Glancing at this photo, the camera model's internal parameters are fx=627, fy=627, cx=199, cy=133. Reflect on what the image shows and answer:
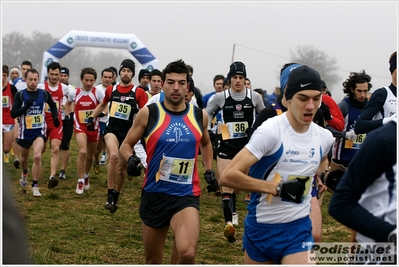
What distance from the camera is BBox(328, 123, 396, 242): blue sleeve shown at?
2650mm

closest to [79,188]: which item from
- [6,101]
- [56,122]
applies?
[56,122]

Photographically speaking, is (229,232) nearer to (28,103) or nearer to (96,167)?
(28,103)

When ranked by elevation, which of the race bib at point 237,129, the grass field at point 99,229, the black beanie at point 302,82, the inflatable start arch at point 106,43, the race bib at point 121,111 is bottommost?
the grass field at point 99,229

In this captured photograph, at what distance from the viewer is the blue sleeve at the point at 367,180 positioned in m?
2.65

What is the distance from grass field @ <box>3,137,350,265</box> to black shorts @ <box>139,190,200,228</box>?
41.0 inches

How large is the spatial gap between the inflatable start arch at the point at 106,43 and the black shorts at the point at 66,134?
15612 millimetres

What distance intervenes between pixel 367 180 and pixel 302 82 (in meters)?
1.31

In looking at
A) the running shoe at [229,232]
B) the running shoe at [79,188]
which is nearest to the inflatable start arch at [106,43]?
the running shoe at [79,188]

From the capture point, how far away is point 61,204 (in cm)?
957

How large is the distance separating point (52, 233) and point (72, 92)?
4100mm

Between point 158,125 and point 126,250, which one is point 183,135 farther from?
point 126,250

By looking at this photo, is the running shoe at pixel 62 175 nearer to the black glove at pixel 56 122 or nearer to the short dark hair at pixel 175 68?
the black glove at pixel 56 122

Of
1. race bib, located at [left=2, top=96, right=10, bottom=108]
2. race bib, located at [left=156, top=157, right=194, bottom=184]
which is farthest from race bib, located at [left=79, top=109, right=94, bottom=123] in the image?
race bib, located at [left=156, top=157, right=194, bottom=184]

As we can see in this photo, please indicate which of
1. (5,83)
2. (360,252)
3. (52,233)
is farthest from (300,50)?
(360,252)
